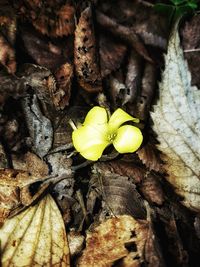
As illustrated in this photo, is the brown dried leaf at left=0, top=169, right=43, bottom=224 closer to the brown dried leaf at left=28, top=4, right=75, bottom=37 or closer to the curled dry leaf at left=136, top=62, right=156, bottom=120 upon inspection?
the curled dry leaf at left=136, top=62, right=156, bottom=120

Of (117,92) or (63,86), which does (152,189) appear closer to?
(117,92)

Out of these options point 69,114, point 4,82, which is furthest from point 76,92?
point 4,82

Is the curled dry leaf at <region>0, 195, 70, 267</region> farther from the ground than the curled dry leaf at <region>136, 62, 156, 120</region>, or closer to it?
closer to it

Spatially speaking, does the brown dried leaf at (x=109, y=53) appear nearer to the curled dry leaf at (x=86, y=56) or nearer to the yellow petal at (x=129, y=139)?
the curled dry leaf at (x=86, y=56)

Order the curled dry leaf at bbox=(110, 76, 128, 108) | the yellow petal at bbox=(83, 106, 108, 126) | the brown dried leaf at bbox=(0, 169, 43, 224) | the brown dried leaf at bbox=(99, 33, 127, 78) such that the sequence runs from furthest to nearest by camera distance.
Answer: the brown dried leaf at bbox=(99, 33, 127, 78), the curled dry leaf at bbox=(110, 76, 128, 108), the yellow petal at bbox=(83, 106, 108, 126), the brown dried leaf at bbox=(0, 169, 43, 224)

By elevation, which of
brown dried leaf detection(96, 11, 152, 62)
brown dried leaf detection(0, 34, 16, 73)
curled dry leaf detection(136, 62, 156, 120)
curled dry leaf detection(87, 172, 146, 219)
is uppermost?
brown dried leaf detection(96, 11, 152, 62)

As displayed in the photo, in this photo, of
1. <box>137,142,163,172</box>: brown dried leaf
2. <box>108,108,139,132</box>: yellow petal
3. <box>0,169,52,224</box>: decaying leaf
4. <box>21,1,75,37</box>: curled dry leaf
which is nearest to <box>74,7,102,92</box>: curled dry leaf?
<box>21,1,75,37</box>: curled dry leaf

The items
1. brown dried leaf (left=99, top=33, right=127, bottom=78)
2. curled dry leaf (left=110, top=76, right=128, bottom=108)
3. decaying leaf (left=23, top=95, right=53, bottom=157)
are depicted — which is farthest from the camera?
brown dried leaf (left=99, top=33, right=127, bottom=78)

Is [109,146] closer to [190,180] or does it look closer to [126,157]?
[126,157]
